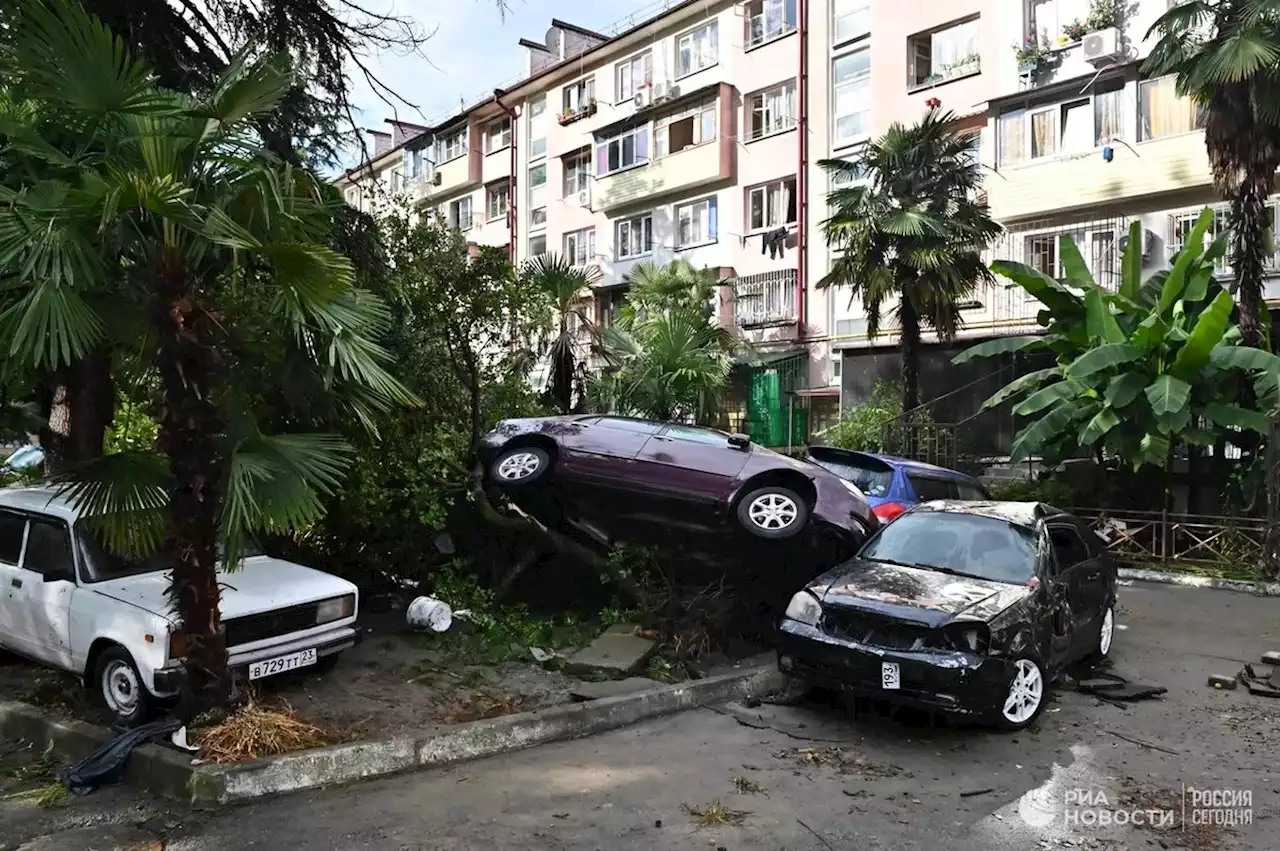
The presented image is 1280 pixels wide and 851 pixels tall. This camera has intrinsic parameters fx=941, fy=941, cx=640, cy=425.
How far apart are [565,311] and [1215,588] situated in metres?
9.85

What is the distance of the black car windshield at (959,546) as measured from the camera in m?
7.24

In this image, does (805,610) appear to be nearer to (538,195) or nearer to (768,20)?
(768,20)

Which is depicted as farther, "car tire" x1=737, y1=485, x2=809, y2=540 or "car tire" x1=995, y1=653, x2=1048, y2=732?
"car tire" x1=737, y1=485, x2=809, y2=540

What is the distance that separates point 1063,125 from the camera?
2150 cm

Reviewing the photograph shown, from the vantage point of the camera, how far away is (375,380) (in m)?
6.30

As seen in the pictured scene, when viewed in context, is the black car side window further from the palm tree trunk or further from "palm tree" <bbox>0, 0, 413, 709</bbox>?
the palm tree trunk

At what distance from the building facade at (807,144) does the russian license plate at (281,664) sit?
6.23 meters

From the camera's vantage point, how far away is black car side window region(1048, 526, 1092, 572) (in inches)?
307

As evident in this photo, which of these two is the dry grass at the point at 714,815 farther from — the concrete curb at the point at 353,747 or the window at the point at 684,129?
the window at the point at 684,129

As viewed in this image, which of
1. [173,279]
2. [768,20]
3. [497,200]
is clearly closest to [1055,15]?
[768,20]

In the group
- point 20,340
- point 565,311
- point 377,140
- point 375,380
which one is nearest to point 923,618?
point 375,380

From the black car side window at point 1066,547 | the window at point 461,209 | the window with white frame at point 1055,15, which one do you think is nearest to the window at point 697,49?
the window with white frame at point 1055,15

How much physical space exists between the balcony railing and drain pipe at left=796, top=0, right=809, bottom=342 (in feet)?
0.88

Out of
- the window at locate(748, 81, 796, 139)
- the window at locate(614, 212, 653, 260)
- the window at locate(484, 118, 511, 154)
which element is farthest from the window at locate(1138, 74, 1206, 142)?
the window at locate(484, 118, 511, 154)
